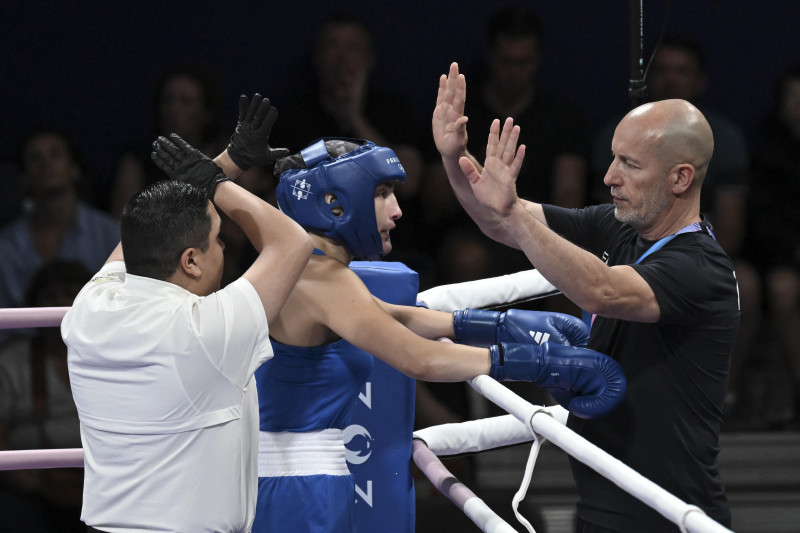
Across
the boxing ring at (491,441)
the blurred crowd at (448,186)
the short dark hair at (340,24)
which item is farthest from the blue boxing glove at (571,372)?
the short dark hair at (340,24)

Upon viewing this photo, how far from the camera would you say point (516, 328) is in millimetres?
2252

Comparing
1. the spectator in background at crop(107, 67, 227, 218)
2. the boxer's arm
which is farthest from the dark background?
the boxer's arm

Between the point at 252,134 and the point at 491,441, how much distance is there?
0.96m

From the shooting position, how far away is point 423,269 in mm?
4082

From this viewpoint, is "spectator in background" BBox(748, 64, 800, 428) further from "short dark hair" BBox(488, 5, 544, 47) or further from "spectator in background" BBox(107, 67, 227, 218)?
"spectator in background" BBox(107, 67, 227, 218)

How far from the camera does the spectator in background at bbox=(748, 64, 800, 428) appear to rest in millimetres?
4324

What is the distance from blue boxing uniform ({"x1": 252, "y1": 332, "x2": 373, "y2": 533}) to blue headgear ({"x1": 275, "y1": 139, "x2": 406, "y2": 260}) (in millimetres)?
237

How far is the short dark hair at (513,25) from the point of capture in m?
4.34

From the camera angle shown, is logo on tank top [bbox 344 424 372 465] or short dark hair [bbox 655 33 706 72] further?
short dark hair [bbox 655 33 706 72]

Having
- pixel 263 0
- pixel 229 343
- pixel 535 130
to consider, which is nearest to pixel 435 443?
pixel 229 343

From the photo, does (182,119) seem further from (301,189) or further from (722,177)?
(722,177)

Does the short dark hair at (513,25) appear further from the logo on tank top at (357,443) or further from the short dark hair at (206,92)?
the logo on tank top at (357,443)

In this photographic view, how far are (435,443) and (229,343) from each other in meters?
0.85

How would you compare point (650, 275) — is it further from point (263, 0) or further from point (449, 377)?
point (263, 0)
